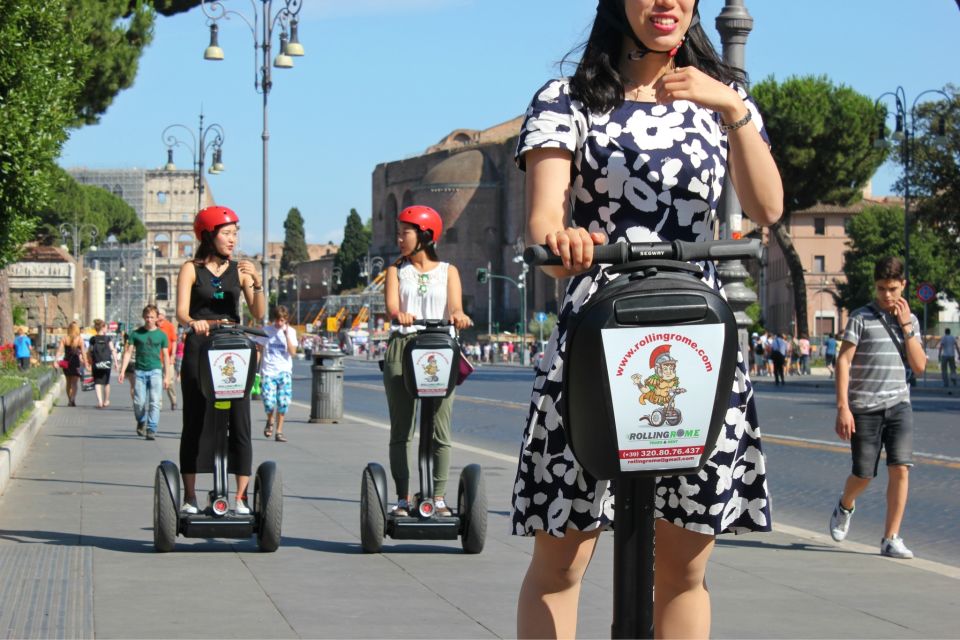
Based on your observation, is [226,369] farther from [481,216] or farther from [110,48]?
[481,216]

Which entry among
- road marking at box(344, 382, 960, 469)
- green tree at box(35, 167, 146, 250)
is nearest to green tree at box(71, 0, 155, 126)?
road marking at box(344, 382, 960, 469)

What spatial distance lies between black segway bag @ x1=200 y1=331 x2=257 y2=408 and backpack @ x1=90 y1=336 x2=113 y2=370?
67.0ft

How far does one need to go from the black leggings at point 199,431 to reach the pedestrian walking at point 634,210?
4719 mm

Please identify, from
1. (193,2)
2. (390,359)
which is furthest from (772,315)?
(390,359)

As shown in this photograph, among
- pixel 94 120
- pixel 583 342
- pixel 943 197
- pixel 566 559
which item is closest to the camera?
pixel 583 342

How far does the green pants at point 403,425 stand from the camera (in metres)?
7.79

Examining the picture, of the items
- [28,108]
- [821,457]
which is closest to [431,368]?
[821,457]

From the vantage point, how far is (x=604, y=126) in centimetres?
312

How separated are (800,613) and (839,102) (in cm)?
6233

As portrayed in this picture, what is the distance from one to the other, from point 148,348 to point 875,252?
84628mm

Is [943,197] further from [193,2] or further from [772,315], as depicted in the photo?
[772,315]

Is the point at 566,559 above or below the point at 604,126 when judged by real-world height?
below

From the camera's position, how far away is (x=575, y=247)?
270 cm

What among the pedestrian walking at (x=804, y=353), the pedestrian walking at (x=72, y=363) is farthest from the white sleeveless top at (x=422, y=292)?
the pedestrian walking at (x=804, y=353)
